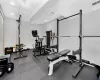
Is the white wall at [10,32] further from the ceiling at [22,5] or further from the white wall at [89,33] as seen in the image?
the white wall at [89,33]

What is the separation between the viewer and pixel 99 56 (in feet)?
7.97

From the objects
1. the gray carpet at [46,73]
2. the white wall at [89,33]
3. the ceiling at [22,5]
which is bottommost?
the gray carpet at [46,73]

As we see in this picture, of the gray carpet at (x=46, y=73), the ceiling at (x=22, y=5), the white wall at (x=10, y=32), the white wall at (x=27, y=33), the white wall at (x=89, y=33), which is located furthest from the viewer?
the white wall at (x=27, y=33)

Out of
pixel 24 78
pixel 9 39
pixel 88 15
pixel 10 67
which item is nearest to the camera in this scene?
pixel 24 78

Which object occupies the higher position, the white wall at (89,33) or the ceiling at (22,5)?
the ceiling at (22,5)

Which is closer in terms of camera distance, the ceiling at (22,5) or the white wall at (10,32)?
the ceiling at (22,5)

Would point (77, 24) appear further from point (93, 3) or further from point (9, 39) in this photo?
point (9, 39)

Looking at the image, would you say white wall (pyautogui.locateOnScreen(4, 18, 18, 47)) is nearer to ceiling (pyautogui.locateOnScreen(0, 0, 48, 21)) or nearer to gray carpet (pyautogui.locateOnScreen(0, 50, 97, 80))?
ceiling (pyautogui.locateOnScreen(0, 0, 48, 21))

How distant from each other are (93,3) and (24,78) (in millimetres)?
3378

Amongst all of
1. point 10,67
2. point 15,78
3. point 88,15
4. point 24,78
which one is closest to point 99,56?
point 88,15

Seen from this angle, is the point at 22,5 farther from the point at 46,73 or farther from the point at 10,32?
the point at 46,73

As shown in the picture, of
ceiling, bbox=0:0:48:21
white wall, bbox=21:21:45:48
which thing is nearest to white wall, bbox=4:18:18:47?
white wall, bbox=21:21:45:48

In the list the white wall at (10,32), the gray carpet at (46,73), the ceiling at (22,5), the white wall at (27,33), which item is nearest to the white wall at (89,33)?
the gray carpet at (46,73)

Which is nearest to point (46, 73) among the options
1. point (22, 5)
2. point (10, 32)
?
point (22, 5)
